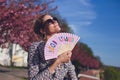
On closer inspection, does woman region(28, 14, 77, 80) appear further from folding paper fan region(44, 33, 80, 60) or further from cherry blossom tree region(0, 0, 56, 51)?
cherry blossom tree region(0, 0, 56, 51)

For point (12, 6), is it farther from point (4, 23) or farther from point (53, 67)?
point (53, 67)

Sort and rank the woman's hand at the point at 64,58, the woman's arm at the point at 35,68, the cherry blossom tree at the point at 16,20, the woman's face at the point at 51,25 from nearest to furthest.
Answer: the woman's hand at the point at 64,58 < the woman's arm at the point at 35,68 < the woman's face at the point at 51,25 < the cherry blossom tree at the point at 16,20

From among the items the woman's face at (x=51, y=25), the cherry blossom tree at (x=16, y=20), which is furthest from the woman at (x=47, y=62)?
the cherry blossom tree at (x=16, y=20)

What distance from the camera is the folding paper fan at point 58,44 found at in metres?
4.50

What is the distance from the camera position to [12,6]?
1925cm

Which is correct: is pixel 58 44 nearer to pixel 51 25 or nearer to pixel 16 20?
pixel 51 25

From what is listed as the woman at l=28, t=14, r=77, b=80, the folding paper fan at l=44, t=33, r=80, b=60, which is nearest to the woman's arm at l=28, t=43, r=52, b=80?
the woman at l=28, t=14, r=77, b=80

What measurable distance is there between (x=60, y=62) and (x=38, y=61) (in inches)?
11.9

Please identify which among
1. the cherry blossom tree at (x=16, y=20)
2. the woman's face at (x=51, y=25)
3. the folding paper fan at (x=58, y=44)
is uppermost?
the cherry blossom tree at (x=16, y=20)

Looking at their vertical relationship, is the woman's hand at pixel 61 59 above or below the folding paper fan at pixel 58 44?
below

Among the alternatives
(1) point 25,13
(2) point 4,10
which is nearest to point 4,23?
(2) point 4,10

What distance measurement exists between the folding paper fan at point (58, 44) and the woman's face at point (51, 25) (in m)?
0.10

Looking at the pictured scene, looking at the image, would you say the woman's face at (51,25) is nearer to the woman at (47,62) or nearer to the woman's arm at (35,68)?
the woman at (47,62)

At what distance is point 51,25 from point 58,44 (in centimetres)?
23
